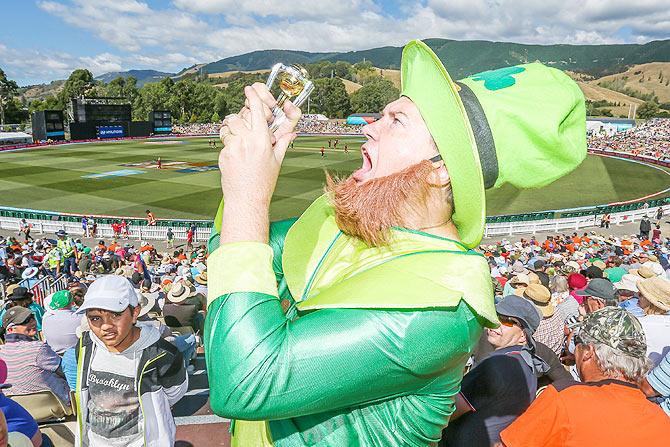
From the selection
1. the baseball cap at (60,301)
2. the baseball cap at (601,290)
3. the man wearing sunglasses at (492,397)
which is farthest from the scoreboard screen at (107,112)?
the man wearing sunglasses at (492,397)

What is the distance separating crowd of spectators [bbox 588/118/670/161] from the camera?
54.9 m

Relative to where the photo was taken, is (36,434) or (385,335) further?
(36,434)

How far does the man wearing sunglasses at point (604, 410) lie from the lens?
2.15 metres

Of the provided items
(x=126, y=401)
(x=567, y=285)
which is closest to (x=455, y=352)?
(x=126, y=401)

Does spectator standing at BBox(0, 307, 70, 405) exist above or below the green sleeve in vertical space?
below

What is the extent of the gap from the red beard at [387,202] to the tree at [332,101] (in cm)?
11857

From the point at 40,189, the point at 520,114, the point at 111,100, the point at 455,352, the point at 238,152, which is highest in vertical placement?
the point at 111,100

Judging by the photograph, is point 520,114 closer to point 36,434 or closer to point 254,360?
point 254,360

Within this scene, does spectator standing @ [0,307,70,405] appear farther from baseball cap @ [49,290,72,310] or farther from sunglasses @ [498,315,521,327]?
sunglasses @ [498,315,521,327]

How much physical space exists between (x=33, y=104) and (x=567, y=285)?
412ft

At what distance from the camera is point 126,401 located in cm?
278

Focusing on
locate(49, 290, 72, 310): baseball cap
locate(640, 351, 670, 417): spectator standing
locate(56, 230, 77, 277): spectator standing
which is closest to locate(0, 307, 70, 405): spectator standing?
locate(49, 290, 72, 310): baseball cap

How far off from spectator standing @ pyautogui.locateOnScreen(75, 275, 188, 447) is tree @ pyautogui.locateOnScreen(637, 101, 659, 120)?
138 m

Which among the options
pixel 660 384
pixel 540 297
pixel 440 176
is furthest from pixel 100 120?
pixel 440 176
